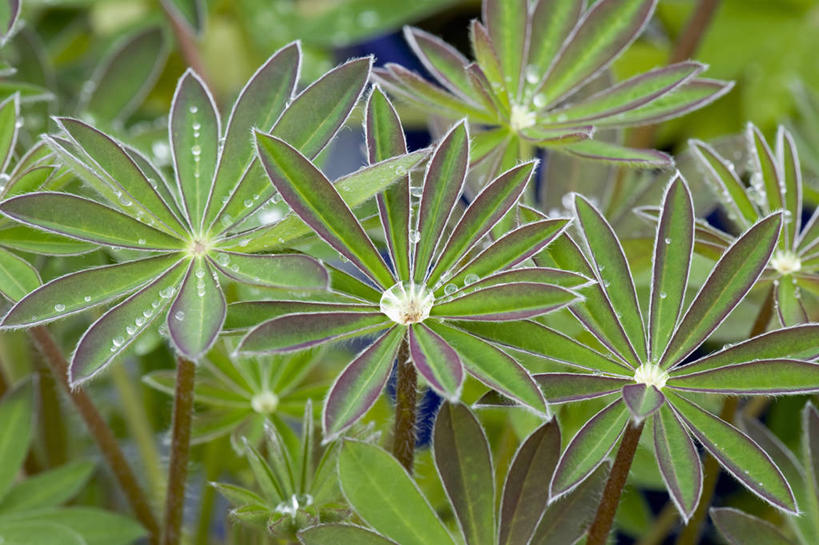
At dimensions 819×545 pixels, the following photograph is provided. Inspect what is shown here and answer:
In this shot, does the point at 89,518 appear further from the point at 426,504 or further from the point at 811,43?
the point at 811,43

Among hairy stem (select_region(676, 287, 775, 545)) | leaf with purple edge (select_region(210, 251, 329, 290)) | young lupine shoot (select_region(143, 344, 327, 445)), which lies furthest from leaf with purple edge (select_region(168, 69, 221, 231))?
hairy stem (select_region(676, 287, 775, 545))

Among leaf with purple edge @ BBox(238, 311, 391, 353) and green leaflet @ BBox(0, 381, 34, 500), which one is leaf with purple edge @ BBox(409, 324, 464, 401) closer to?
leaf with purple edge @ BBox(238, 311, 391, 353)

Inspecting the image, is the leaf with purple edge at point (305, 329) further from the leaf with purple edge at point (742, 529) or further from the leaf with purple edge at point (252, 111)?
the leaf with purple edge at point (742, 529)

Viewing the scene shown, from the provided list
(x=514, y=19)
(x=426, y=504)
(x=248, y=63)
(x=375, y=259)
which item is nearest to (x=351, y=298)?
(x=375, y=259)

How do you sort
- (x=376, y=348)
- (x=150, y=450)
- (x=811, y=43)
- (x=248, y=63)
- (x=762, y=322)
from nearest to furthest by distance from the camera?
(x=376, y=348) < (x=762, y=322) < (x=150, y=450) < (x=811, y=43) < (x=248, y=63)

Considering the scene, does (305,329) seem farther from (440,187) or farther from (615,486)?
(615,486)

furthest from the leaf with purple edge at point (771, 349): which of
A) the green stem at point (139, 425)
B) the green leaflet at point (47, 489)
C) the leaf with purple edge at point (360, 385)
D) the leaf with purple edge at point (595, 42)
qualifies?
the green stem at point (139, 425)
